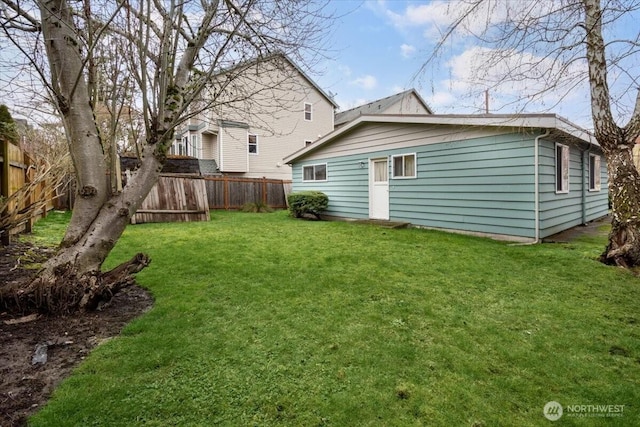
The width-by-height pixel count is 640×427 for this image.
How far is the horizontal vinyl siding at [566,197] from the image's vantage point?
702 cm

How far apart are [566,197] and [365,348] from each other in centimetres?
808

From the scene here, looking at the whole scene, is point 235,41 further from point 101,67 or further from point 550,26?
point 550,26

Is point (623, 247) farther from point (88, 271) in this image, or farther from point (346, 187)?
point (346, 187)

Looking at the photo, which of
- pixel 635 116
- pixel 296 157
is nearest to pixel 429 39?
pixel 635 116

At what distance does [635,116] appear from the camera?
5.00 m

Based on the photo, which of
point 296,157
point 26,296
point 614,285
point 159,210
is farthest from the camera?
→ point 296,157

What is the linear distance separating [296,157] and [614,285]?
10.8 m

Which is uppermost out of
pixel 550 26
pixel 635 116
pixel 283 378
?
pixel 550 26

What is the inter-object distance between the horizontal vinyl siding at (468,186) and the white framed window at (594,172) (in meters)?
4.96

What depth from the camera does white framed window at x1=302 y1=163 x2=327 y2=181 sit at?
41.1 feet

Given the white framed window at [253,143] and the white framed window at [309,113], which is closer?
the white framed window at [253,143]

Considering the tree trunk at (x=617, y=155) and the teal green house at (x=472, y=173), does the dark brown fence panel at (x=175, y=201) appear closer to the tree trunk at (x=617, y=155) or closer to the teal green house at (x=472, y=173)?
the teal green house at (x=472, y=173)

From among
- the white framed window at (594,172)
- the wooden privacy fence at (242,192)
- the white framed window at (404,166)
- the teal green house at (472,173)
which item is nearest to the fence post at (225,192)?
the wooden privacy fence at (242,192)

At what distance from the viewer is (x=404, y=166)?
950 centimetres
